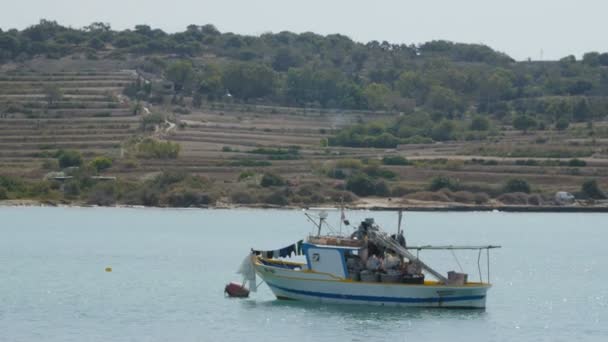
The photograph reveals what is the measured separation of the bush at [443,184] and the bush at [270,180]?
12.4m

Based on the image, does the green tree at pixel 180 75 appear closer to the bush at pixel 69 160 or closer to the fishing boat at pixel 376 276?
the bush at pixel 69 160

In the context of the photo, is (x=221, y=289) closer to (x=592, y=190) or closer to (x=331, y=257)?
(x=331, y=257)

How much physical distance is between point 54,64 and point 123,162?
6156cm

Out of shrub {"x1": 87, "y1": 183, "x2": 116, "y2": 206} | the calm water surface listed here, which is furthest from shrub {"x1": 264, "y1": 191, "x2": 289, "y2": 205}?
the calm water surface

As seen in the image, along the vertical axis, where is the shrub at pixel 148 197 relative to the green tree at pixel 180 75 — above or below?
below

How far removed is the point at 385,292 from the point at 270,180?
209 ft

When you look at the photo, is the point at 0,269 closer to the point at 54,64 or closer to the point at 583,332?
the point at 583,332

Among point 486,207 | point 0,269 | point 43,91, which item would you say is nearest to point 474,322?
point 0,269

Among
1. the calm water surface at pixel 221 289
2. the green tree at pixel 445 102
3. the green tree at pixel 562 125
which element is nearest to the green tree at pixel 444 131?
the green tree at pixel 562 125

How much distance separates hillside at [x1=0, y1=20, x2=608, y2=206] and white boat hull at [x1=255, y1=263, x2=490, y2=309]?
57971 millimetres

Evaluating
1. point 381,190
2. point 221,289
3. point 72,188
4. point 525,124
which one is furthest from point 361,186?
point 221,289

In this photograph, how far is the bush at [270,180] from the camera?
338ft

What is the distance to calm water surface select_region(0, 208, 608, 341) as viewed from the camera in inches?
1483

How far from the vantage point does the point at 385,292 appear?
39.9 meters
